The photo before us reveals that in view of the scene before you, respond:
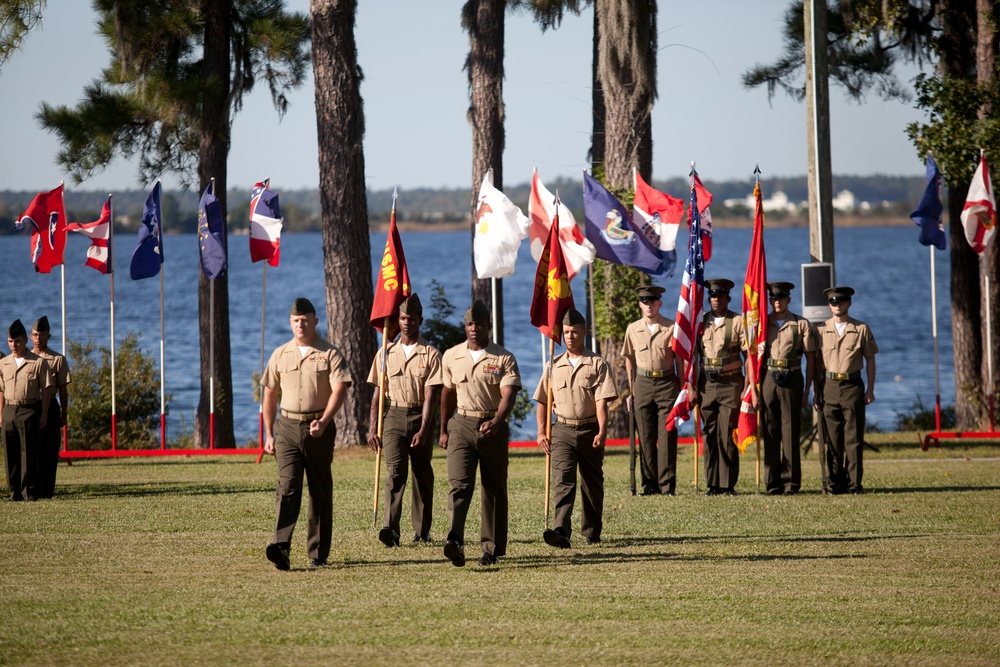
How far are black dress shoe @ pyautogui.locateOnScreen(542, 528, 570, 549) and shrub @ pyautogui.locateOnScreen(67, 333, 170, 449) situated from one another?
1262cm

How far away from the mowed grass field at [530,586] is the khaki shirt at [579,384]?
3.77 feet

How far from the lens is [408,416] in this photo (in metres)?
11.1

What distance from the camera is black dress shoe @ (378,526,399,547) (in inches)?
424

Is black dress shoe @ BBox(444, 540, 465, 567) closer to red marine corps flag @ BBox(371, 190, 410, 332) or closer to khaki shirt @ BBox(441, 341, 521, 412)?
khaki shirt @ BBox(441, 341, 521, 412)

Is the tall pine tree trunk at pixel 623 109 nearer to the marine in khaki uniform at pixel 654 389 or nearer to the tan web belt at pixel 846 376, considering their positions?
the marine in khaki uniform at pixel 654 389

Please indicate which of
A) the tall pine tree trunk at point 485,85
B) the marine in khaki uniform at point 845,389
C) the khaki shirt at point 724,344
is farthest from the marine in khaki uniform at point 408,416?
the tall pine tree trunk at point 485,85

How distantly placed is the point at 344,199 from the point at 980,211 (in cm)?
909

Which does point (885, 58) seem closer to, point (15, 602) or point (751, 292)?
point (751, 292)

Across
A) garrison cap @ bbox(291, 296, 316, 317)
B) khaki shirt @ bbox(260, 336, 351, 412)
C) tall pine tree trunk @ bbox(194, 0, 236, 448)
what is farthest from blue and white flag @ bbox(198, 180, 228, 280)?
khaki shirt @ bbox(260, 336, 351, 412)

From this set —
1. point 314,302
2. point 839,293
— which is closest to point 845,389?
point 839,293

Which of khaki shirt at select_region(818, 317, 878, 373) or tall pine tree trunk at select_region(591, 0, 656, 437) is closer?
khaki shirt at select_region(818, 317, 878, 373)

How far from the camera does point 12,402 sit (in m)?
14.0

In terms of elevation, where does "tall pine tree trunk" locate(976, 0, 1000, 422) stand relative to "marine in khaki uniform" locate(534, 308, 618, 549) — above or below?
above

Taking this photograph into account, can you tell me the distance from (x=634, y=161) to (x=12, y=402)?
9.60m
